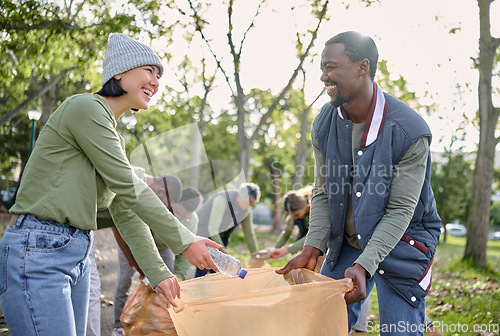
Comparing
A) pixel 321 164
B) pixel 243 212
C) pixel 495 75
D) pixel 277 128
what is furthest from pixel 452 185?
pixel 321 164

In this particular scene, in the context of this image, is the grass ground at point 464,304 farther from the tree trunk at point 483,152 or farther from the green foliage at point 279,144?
the green foliage at point 279,144

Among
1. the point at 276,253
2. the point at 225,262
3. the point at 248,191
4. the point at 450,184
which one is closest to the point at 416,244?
the point at 225,262

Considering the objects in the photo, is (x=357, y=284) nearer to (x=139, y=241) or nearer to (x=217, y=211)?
(x=139, y=241)

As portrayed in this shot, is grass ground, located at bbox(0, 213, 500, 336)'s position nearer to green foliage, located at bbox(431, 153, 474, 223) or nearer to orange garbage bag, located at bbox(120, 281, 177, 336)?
orange garbage bag, located at bbox(120, 281, 177, 336)

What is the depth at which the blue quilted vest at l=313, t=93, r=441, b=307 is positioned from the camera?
2588mm

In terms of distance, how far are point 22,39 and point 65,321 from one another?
7641 millimetres

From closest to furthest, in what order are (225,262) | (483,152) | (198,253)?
(198,253) < (225,262) < (483,152)

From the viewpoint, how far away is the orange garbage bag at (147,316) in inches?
140

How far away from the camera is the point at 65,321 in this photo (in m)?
1.92

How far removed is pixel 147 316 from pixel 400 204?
6.57 feet

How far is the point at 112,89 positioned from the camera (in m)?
2.17

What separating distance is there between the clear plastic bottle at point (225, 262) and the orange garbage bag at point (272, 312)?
0.54 feet

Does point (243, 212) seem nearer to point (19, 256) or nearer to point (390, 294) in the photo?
point (390, 294)

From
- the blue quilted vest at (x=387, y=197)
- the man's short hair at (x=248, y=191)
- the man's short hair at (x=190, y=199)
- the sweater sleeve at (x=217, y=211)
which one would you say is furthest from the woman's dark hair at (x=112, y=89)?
the man's short hair at (x=248, y=191)
